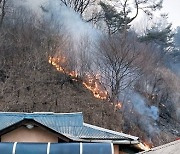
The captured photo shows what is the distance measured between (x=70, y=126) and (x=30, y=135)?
1757 millimetres

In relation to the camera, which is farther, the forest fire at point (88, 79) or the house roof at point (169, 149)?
the forest fire at point (88, 79)

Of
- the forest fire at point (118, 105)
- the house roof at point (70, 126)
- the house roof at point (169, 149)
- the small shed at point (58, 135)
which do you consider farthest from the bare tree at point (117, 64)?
the house roof at point (169, 149)

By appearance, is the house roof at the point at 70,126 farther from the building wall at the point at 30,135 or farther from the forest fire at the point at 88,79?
the forest fire at the point at 88,79

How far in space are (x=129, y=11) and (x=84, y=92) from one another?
416 inches

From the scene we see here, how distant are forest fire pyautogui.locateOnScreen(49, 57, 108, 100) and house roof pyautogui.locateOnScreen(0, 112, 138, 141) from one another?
11281 millimetres

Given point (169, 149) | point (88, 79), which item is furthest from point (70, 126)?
point (88, 79)

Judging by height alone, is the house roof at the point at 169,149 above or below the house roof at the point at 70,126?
below

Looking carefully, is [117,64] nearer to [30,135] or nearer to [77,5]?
[77,5]

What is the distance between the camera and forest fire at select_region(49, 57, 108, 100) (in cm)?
2591

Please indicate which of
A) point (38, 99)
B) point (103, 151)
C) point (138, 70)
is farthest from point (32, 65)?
point (103, 151)

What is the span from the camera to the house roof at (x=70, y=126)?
13492 millimetres

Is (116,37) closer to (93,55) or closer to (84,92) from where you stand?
(93,55)

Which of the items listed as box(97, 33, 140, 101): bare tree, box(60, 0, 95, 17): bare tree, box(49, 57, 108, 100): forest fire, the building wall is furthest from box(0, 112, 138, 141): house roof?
box(60, 0, 95, 17): bare tree

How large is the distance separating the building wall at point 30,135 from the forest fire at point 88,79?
13.0m
